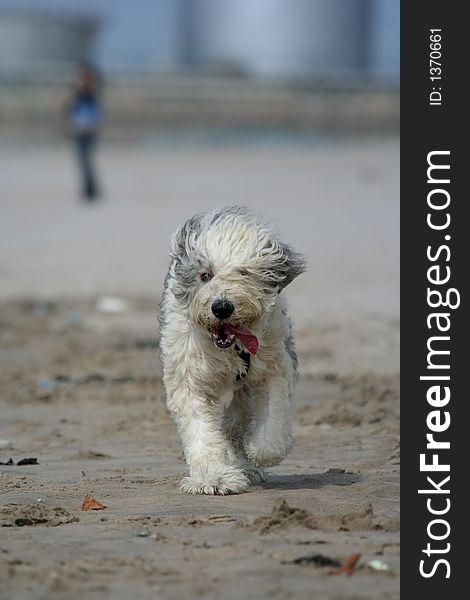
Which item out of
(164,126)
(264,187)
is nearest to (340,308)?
(264,187)

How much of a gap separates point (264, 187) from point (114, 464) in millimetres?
A: 19637

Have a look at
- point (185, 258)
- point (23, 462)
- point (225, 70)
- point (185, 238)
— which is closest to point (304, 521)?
point (185, 258)

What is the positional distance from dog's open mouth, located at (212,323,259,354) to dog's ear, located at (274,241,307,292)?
1.02 feet

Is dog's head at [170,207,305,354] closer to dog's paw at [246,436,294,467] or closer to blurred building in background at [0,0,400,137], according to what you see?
dog's paw at [246,436,294,467]

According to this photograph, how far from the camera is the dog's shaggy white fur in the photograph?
6504mm

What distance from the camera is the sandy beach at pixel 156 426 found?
5.16 meters

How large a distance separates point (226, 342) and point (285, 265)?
50 centimetres

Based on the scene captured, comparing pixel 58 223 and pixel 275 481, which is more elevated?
pixel 58 223

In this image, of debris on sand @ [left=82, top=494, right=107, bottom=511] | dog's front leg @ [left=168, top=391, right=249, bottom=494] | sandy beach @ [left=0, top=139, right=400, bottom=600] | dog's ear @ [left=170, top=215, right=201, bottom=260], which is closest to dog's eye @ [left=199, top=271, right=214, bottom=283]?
dog's ear @ [left=170, top=215, right=201, bottom=260]

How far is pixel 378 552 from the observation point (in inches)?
209

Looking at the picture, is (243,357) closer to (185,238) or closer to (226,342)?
(226,342)

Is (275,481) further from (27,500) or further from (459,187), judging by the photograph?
(459,187)

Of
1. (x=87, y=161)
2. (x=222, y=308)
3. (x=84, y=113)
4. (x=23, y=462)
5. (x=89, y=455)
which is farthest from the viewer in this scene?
(x=87, y=161)

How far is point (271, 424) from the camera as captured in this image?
677 cm
